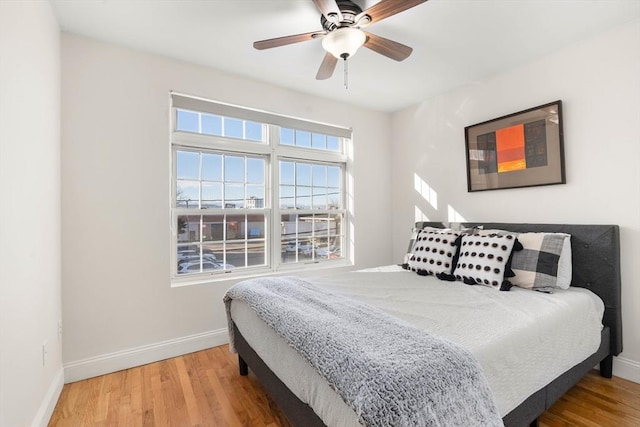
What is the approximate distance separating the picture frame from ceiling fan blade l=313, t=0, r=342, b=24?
6.03 ft

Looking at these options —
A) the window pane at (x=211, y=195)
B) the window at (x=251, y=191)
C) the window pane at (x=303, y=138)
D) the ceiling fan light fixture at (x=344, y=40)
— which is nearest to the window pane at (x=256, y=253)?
the window at (x=251, y=191)

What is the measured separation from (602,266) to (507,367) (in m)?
1.43

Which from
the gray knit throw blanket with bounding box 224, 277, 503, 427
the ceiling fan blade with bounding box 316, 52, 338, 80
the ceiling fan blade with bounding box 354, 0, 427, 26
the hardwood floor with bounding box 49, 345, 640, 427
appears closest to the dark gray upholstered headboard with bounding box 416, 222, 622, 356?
the hardwood floor with bounding box 49, 345, 640, 427

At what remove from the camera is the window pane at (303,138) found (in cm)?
330

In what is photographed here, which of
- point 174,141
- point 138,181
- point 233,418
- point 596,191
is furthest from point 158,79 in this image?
point 596,191

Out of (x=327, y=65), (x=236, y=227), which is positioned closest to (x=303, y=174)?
(x=236, y=227)

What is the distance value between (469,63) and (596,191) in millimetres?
1386

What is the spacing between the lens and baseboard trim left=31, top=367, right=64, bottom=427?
5.27 feet

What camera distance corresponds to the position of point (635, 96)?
2.04 meters

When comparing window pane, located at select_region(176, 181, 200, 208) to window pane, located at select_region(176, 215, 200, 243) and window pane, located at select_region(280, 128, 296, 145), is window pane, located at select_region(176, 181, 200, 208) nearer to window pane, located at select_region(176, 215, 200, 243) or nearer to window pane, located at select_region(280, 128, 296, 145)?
window pane, located at select_region(176, 215, 200, 243)

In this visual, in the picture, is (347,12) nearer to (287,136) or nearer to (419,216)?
(287,136)

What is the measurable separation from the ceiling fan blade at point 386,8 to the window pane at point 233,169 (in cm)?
174

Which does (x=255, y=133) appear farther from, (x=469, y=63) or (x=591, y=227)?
(x=591, y=227)

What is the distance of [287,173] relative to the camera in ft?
10.7
